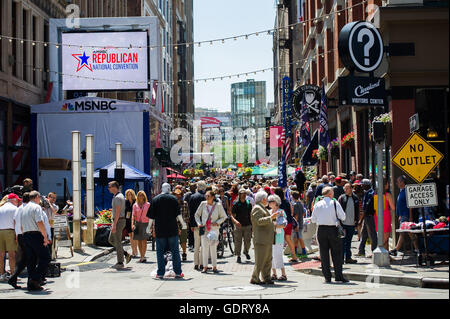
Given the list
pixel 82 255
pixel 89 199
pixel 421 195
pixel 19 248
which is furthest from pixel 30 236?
pixel 89 199

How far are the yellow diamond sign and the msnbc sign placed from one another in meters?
26.8

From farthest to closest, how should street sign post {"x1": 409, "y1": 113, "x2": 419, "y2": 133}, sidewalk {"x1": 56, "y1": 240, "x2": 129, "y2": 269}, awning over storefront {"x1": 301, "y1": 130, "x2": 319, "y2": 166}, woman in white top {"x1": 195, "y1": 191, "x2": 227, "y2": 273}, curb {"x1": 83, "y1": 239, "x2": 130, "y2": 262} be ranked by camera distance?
awning over storefront {"x1": 301, "y1": 130, "x2": 319, "y2": 166} → curb {"x1": 83, "y1": 239, "x2": 130, "y2": 262} → sidewalk {"x1": 56, "y1": 240, "x2": 129, "y2": 269} → street sign post {"x1": 409, "y1": 113, "x2": 419, "y2": 133} → woman in white top {"x1": 195, "y1": 191, "x2": 227, "y2": 273}

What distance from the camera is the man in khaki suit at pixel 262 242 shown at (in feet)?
41.3

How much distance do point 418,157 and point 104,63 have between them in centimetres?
2801

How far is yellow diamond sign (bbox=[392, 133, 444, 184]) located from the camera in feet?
45.1

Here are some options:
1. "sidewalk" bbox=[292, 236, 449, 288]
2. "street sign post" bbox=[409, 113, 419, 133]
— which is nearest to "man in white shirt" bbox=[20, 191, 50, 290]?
"sidewalk" bbox=[292, 236, 449, 288]

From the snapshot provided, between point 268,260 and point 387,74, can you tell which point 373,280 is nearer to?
point 268,260

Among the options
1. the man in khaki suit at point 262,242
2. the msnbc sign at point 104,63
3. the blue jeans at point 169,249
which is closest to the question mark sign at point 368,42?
the man in khaki suit at point 262,242

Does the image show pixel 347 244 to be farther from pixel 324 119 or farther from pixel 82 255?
pixel 324 119

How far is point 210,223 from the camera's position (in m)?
14.8

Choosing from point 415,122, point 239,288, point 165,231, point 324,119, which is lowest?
point 239,288

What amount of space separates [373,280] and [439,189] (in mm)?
5519

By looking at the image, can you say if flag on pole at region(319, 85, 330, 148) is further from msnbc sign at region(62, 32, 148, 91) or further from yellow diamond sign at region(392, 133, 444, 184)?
msnbc sign at region(62, 32, 148, 91)

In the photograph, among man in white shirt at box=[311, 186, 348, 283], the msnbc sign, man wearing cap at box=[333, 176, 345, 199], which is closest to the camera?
man in white shirt at box=[311, 186, 348, 283]
